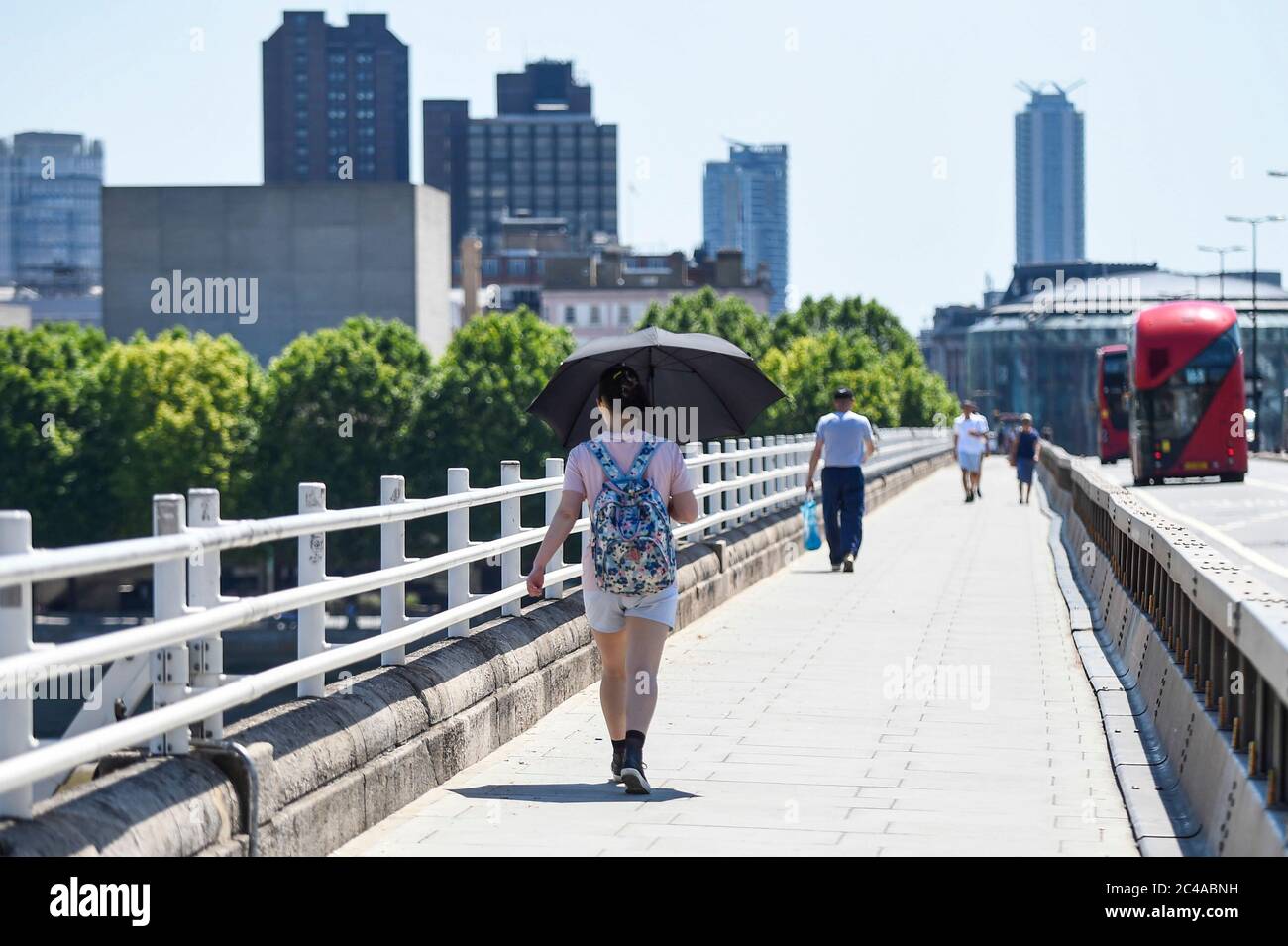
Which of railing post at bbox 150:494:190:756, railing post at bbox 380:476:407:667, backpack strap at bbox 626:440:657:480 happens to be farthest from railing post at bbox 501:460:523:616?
railing post at bbox 150:494:190:756

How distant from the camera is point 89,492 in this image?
86.1 m

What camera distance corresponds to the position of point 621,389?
809 centimetres

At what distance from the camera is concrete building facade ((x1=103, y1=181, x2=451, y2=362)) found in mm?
120188

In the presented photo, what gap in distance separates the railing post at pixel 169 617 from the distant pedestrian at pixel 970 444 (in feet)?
97.0

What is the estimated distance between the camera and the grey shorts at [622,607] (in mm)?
8156

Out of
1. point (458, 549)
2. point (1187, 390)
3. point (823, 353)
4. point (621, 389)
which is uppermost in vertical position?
point (823, 353)

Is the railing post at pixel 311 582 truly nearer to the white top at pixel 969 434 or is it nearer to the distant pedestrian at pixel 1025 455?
the white top at pixel 969 434

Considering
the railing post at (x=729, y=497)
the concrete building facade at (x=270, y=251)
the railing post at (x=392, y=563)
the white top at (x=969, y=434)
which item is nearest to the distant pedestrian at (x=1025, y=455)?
the white top at (x=969, y=434)

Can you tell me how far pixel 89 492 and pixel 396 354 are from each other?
46.9 ft

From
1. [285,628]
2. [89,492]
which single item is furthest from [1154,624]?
[89,492]

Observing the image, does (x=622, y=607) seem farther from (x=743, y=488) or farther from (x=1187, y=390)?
(x=1187, y=390)

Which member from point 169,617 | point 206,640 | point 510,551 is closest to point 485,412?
point 510,551

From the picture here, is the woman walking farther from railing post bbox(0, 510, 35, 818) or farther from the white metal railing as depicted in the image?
railing post bbox(0, 510, 35, 818)

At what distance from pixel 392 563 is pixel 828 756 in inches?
86.4
